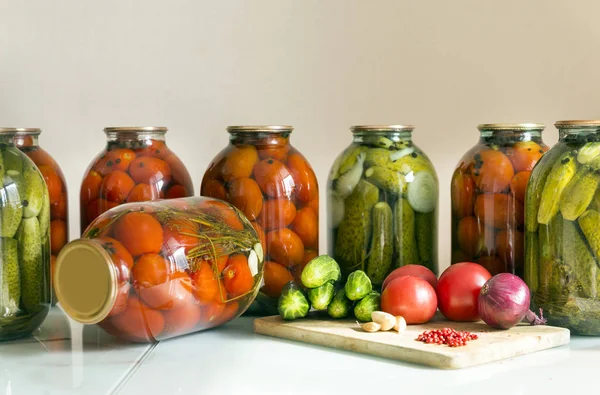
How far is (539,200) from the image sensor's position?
3.65ft

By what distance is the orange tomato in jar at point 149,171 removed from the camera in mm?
1284

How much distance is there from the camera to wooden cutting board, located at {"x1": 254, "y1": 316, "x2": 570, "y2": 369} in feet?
3.15

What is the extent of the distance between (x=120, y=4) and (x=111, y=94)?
18cm

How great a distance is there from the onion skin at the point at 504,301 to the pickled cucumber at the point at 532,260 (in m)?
0.06

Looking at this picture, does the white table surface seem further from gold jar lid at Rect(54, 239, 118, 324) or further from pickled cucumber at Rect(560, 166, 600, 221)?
pickled cucumber at Rect(560, 166, 600, 221)

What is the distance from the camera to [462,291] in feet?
3.71

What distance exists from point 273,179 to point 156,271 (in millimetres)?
287

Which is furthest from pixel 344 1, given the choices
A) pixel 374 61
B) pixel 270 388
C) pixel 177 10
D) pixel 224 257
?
pixel 270 388

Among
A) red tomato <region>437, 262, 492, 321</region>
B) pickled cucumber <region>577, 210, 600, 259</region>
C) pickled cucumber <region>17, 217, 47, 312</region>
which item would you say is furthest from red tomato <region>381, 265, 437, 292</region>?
pickled cucumber <region>17, 217, 47, 312</region>

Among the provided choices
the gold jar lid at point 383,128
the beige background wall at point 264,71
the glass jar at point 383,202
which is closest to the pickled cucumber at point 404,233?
the glass jar at point 383,202

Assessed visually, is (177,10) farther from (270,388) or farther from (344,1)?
(270,388)

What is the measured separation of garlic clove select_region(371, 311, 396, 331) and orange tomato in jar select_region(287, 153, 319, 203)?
0.26 meters

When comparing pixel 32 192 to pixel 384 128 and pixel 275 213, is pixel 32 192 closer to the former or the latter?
pixel 275 213

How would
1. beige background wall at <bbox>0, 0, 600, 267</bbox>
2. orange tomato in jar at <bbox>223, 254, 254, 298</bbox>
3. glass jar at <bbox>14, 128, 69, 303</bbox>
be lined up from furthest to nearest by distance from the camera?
beige background wall at <bbox>0, 0, 600, 267</bbox>
glass jar at <bbox>14, 128, 69, 303</bbox>
orange tomato in jar at <bbox>223, 254, 254, 298</bbox>
